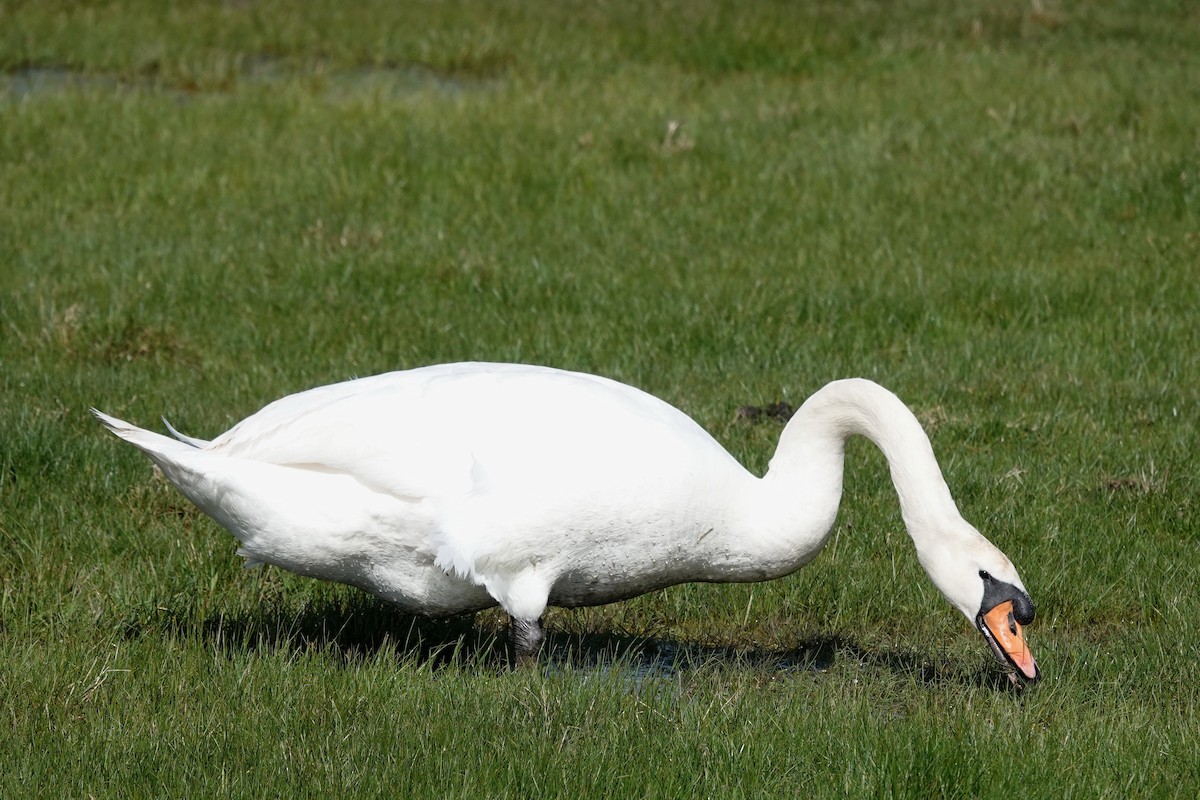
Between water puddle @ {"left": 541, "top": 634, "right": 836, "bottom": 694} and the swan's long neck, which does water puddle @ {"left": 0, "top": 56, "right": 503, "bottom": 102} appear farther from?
the swan's long neck

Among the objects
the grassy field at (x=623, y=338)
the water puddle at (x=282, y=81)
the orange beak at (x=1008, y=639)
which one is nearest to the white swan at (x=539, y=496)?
the orange beak at (x=1008, y=639)

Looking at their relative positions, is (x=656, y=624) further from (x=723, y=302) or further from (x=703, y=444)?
(x=723, y=302)

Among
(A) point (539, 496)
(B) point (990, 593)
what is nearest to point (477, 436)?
(A) point (539, 496)

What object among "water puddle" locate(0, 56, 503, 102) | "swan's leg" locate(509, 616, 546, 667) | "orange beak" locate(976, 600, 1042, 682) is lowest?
"swan's leg" locate(509, 616, 546, 667)

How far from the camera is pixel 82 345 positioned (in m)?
8.14

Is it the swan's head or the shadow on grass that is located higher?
the swan's head

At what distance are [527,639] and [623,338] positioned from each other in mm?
3775

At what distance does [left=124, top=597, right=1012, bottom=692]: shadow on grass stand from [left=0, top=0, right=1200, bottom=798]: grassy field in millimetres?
25

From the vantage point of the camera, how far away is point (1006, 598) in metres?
4.54

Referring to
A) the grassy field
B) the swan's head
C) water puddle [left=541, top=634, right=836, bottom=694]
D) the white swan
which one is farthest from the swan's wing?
the swan's head

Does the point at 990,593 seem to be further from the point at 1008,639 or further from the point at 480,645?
the point at 480,645

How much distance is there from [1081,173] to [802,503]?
21.7 ft

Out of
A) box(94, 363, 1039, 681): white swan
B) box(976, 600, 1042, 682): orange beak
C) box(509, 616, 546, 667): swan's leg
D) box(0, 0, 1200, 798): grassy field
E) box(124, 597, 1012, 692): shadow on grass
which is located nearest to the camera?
box(0, 0, 1200, 798): grassy field

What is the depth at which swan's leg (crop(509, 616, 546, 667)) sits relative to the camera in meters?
4.74
